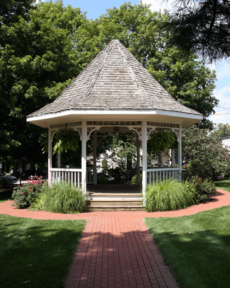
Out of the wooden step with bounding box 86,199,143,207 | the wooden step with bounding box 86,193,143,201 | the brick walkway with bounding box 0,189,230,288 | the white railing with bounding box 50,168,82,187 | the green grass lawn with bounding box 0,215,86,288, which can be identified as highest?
the white railing with bounding box 50,168,82,187

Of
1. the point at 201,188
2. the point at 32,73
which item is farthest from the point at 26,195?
the point at 201,188

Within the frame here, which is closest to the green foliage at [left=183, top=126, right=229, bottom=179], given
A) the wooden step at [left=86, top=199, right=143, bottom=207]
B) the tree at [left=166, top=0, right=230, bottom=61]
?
the wooden step at [left=86, top=199, right=143, bottom=207]

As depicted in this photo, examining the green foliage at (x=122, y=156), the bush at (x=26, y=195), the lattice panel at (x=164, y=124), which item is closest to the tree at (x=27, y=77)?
the bush at (x=26, y=195)

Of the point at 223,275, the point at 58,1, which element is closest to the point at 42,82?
the point at 223,275

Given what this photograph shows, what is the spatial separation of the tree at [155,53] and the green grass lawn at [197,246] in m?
14.6

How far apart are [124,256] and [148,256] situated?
1.55 feet

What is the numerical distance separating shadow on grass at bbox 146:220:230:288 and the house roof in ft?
14.5

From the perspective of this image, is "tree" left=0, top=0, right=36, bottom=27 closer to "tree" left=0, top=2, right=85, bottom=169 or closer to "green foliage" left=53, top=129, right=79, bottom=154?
"tree" left=0, top=2, right=85, bottom=169

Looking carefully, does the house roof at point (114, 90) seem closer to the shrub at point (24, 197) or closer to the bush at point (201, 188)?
the bush at point (201, 188)

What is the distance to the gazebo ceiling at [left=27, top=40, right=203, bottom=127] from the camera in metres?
8.97

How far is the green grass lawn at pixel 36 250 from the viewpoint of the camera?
4179mm

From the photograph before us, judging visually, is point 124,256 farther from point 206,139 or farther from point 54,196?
point 206,139

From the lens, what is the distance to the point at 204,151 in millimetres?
15430

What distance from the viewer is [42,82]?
47.5 feet
